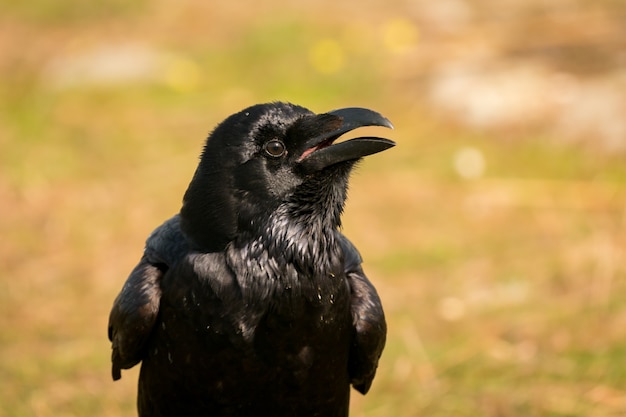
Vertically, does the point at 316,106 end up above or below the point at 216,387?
above

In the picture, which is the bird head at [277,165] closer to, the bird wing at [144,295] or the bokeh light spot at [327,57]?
the bird wing at [144,295]

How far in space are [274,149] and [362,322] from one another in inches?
34.6

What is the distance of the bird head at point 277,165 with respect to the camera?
3.99 meters

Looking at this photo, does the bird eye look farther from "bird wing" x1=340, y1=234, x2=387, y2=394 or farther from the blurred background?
the blurred background

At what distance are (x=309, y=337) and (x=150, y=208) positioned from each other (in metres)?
5.01

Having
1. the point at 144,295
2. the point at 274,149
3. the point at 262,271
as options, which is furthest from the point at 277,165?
the point at 144,295

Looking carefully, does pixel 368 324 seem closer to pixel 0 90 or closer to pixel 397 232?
pixel 397 232

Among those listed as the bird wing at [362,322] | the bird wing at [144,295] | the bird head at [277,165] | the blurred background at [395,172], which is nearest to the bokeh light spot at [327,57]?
the blurred background at [395,172]

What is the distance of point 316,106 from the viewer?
10648mm

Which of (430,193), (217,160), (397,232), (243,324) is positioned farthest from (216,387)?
(430,193)

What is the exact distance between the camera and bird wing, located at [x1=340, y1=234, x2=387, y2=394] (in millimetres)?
4406

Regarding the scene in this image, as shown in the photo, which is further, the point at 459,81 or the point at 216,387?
the point at 459,81

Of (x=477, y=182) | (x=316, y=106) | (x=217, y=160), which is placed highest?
(x=316, y=106)

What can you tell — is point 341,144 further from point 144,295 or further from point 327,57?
point 327,57
